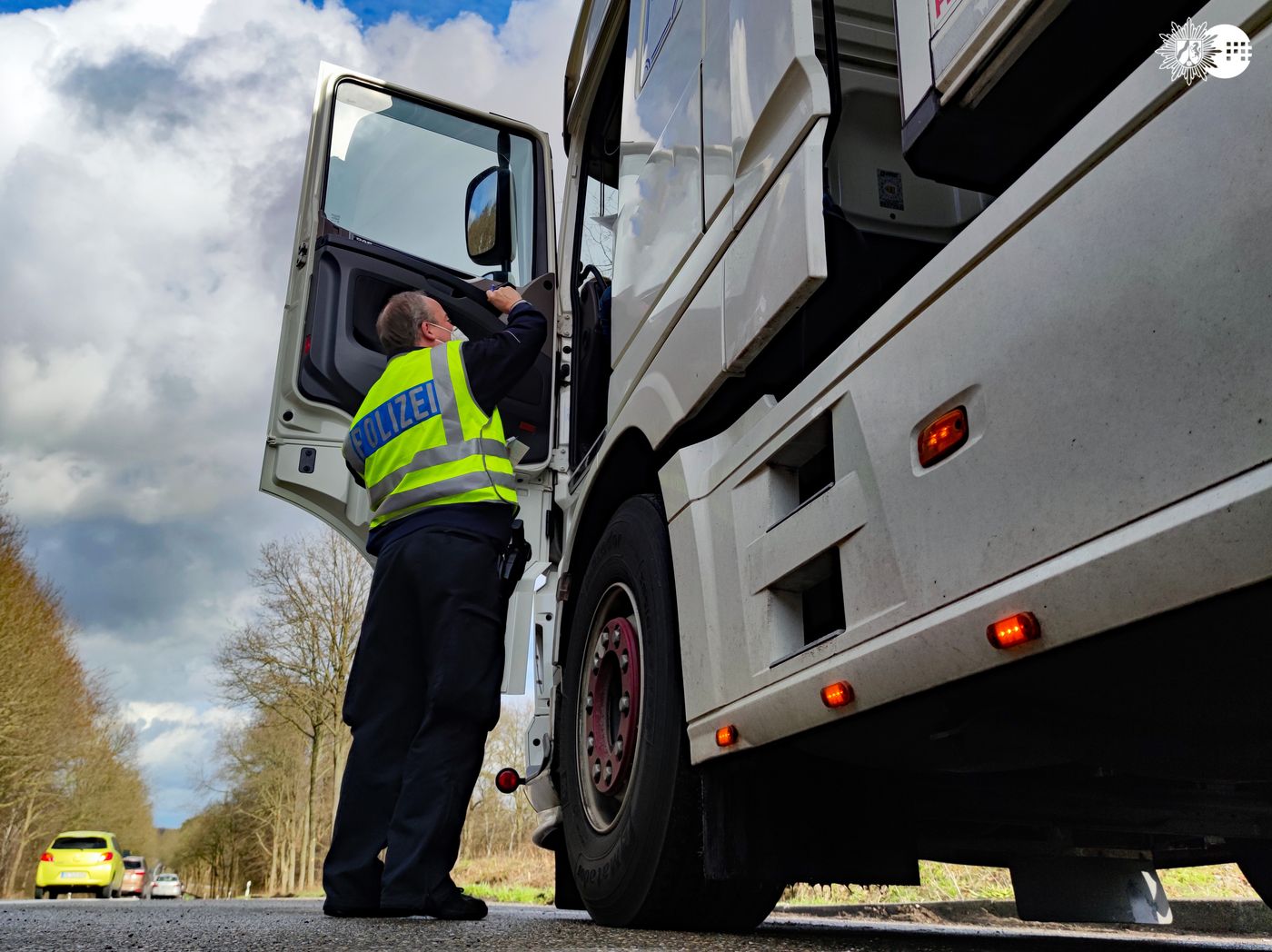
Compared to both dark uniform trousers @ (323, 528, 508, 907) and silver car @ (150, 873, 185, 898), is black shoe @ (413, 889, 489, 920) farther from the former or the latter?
silver car @ (150, 873, 185, 898)

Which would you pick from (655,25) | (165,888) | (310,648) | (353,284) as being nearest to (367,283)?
(353,284)

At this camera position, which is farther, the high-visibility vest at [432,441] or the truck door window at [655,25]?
the high-visibility vest at [432,441]

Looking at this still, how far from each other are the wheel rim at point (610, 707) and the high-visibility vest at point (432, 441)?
754 millimetres

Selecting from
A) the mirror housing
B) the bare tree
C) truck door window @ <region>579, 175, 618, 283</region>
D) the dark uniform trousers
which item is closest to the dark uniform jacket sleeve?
truck door window @ <region>579, 175, 618, 283</region>

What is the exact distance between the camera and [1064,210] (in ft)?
4.71

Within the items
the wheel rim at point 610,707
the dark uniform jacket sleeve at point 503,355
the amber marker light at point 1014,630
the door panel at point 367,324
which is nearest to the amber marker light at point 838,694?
the amber marker light at point 1014,630

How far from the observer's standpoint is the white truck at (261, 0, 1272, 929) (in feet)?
4.22

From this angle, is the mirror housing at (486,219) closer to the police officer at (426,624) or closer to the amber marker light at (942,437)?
the police officer at (426,624)

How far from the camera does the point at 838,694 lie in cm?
188

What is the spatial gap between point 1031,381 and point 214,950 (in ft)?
5.43

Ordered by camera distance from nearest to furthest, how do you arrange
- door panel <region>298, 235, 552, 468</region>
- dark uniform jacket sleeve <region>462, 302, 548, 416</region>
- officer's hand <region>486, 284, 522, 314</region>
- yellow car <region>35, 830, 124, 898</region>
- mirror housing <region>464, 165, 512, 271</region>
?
dark uniform jacket sleeve <region>462, 302, 548, 416</region> → officer's hand <region>486, 284, 522, 314</region> → mirror housing <region>464, 165, 512, 271</region> → door panel <region>298, 235, 552, 468</region> → yellow car <region>35, 830, 124, 898</region>

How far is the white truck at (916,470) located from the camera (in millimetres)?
1285

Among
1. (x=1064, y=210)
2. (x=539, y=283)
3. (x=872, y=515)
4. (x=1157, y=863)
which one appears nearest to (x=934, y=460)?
(x=872, y=515)

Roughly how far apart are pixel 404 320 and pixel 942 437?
2896mm
